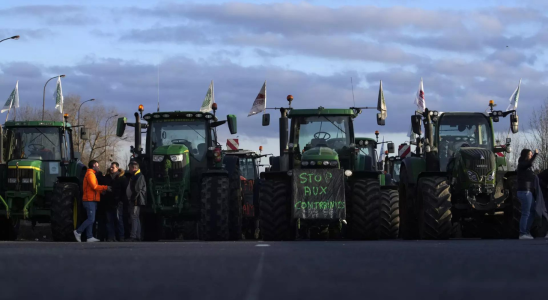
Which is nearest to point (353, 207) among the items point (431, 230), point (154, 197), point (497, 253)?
point (431, 230)

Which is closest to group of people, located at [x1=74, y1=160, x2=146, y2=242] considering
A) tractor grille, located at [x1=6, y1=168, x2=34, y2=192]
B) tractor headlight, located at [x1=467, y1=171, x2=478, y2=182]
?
tractor grille, located at [x1=6, y1=168, x2=34, y2=192]

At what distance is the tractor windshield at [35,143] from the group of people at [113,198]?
2347 mm

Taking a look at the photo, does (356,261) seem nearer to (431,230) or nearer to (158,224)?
(431,230)

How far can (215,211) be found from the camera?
21062 mm

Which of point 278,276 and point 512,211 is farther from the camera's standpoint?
point 512,211

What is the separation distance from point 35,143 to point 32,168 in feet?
3.16

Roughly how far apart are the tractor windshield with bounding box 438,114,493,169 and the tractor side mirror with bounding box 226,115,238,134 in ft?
15.3

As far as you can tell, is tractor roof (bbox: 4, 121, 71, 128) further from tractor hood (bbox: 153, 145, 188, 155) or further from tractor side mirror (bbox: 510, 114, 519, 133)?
tractor side mirror (bbox: 510, 114, 519, 133)

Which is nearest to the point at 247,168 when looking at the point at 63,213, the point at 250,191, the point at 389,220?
the point at 250,191

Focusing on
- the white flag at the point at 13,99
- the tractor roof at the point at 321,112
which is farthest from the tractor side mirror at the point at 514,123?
the white flag at the point at 13,99

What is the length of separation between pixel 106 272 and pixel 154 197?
13331mm

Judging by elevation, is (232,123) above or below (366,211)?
above

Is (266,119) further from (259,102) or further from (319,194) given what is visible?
(259,102)

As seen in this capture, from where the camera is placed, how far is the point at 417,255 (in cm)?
1223
